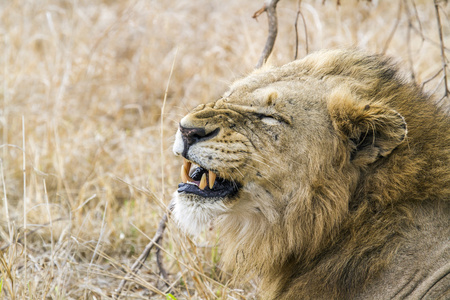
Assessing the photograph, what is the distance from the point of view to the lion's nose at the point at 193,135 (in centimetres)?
305

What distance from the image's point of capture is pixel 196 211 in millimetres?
3150

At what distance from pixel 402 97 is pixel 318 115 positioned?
53 centimetres

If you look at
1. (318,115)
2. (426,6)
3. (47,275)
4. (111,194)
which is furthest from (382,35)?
(47,275)

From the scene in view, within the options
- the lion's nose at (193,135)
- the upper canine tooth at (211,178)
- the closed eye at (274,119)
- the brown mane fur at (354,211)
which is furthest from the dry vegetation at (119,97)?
the closed eye at (274,119)

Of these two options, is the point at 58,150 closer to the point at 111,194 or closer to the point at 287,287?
the point at 111,194

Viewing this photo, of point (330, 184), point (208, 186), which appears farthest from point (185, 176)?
point (330, 184)

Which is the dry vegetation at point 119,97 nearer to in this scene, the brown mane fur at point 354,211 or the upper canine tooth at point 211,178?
the brown mane fur at point 354,211

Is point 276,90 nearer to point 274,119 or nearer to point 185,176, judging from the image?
point 274,119

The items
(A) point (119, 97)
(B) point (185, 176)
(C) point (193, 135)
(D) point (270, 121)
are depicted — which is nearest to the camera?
(C) point (193, 135)

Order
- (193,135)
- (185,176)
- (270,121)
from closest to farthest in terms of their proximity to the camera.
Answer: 1. (193,135)
2. (270,121)
3. (185,176)

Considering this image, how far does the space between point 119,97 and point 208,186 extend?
15.0 ft

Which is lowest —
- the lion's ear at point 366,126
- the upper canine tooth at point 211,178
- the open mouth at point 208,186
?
the open mouth at point 208,186

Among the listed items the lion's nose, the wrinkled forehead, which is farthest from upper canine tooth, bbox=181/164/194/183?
the wrinkled forehead

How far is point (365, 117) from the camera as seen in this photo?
10.0 feet
